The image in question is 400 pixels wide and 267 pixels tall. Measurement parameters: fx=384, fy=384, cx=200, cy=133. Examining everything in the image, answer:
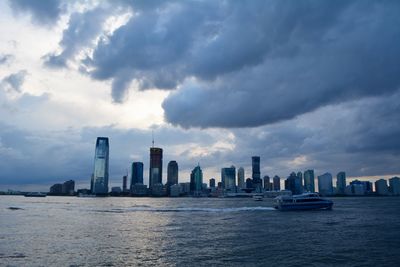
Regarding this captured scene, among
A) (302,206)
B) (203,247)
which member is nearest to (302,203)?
(302,206)

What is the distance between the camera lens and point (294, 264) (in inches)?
2018

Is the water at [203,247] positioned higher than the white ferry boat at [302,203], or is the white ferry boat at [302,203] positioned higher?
the white ferry boat at [302,203]

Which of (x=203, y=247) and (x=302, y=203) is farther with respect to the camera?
(x=302, y=203)

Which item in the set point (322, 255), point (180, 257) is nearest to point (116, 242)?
point (180, 257)

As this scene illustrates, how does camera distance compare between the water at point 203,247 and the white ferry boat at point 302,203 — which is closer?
the water at point 203,247

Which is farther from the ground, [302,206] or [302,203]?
[302,203]

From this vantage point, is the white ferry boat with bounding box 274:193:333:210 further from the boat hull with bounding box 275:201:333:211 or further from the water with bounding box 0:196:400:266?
the water with bounding box 0:196:400:266

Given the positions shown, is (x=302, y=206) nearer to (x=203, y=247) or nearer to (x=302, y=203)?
(x=302, y=203)

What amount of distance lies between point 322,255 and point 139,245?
31.3 meters

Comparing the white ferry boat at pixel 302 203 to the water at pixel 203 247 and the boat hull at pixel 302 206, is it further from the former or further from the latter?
the water at pixel 203 247

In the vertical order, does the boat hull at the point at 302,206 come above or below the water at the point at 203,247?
above

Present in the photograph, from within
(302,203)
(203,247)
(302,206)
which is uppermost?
(302,203)

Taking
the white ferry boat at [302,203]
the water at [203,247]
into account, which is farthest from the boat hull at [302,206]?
the water at [203,247]

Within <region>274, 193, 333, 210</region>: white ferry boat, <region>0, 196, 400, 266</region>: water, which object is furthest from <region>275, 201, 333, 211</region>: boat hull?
<region>0, 196, 400, 266</region>: water
